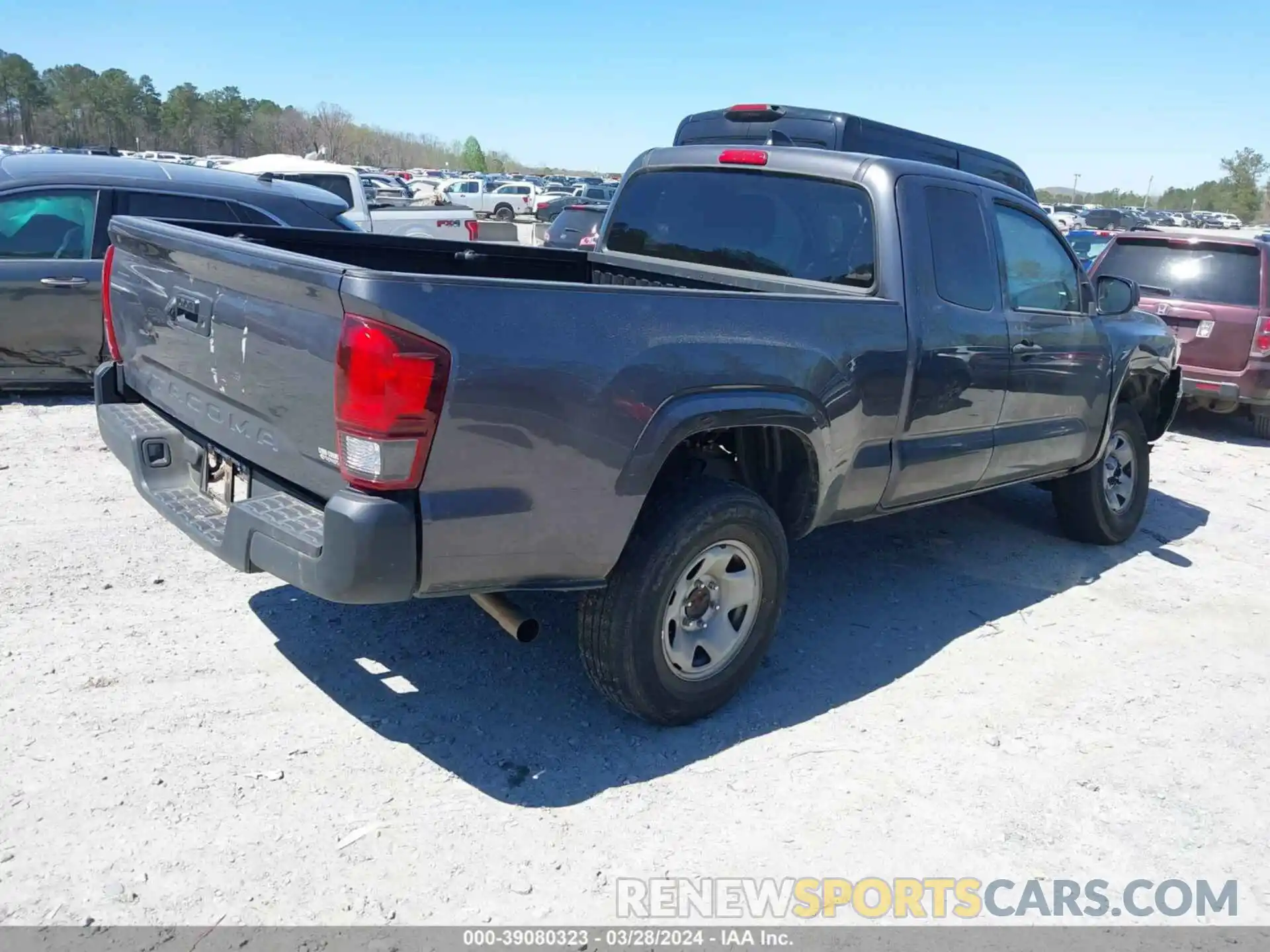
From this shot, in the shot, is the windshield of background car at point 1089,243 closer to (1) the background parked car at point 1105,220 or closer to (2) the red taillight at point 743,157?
(2) the red taillight at point 743,157

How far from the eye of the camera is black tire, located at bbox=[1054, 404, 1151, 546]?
5.95 meters

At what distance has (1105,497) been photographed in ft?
19.9

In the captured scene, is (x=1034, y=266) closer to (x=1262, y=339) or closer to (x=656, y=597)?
(x=656, y=597)

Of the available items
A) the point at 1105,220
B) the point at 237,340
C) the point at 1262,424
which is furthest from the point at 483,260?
the point at 1105,220

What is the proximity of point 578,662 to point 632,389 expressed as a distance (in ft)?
4.79

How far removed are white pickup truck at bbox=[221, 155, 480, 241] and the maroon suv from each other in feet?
25.1

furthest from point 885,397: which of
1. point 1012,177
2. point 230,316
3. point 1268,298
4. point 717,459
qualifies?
point 1268,298

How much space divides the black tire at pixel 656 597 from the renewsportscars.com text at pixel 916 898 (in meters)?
0.74

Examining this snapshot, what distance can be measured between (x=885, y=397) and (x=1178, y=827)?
72.6 inches

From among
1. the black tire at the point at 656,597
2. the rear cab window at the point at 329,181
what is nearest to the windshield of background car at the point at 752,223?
the black tire at the point at 656,597

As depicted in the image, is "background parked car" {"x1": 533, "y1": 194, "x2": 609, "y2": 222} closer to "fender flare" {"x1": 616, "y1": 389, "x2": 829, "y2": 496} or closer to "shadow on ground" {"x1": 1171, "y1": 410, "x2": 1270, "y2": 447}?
"shadow on ground" {"x1": 1171, "y1": 410, "x2": 1270, "y2": 447}

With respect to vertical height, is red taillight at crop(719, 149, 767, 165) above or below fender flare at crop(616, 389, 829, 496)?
above

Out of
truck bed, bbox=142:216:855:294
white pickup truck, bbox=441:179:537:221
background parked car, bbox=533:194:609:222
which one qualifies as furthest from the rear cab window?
white pickup truck, bbox=441:179:537:221

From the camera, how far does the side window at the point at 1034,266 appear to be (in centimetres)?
488
